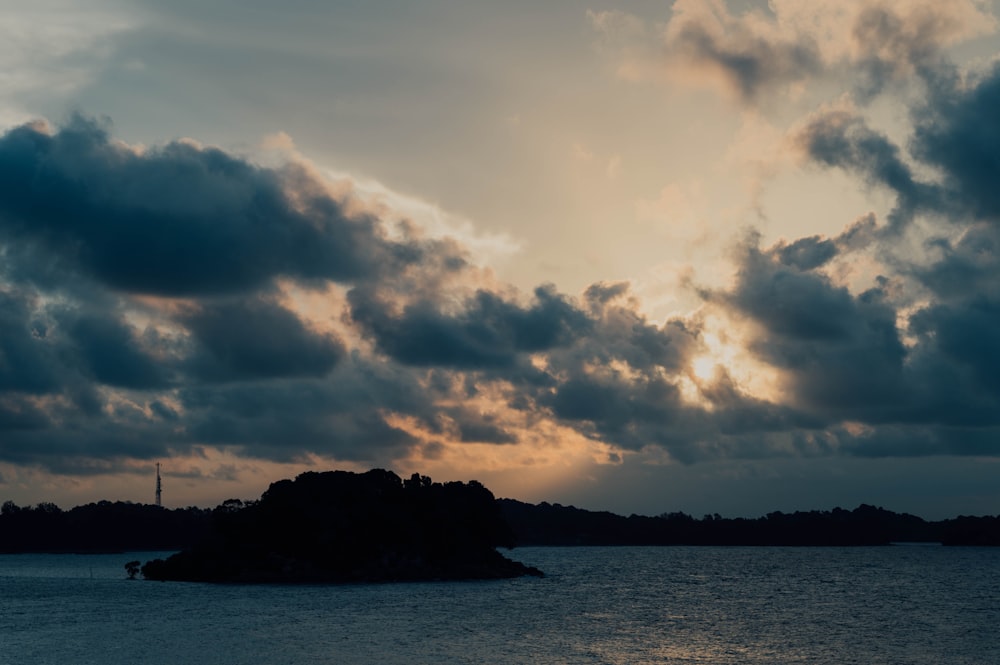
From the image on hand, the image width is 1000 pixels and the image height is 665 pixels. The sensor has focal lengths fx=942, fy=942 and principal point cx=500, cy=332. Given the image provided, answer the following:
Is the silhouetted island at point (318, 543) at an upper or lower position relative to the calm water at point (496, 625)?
upper

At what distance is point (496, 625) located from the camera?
110750 mm

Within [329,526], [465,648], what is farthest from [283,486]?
[465,648]

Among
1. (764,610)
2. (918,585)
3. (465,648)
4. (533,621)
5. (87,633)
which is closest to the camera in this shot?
(465,648)

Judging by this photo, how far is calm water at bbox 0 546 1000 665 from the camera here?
87.9 m

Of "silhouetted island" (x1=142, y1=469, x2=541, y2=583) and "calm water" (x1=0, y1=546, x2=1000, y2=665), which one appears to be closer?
"calm water" (x1=0, y1=546, x2=1000, y2=665)

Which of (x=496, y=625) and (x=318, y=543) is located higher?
(x=318, y=543)

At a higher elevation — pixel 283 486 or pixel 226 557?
pixel 283 486

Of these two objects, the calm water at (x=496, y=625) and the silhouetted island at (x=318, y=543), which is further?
the silhouetted island at (x=318, y=543)

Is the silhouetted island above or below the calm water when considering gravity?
above

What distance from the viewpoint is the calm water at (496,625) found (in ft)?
288

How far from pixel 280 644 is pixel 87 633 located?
2721 centimetres

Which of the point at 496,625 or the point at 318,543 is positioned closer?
the point at 496,625

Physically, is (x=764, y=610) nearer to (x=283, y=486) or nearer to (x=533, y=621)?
(x=533, y=621)

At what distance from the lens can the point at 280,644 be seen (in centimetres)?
9394
